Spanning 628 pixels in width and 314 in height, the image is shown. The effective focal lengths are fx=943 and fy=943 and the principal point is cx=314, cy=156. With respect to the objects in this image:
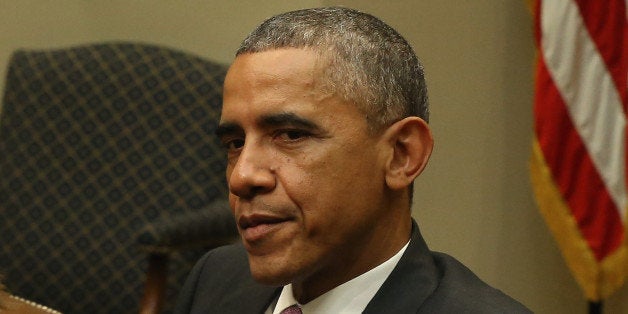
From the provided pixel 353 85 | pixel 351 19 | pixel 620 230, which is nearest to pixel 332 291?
pixel 353 85

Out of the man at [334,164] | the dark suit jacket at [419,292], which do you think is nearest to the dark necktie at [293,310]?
Result: the man at [334,164]


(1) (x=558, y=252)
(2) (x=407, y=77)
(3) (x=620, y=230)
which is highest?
(2) (x=407, y=77)

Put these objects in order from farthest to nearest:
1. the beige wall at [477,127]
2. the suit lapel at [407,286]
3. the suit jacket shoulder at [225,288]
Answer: the beige wall at [477,127] < the suit jacket shoulder at [225,288] < the suit lapel at [407,286]

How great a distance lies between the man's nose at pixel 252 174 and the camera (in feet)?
5.23

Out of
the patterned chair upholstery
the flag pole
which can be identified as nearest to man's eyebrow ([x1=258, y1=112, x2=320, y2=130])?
the patterned chair upholstery

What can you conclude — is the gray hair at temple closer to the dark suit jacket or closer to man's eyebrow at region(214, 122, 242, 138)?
man's eyebrow at region(214, 122, 242, 138)

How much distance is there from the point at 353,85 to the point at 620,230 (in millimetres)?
1699

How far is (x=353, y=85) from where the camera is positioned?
1.64 m

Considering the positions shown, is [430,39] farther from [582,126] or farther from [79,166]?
[79,166]

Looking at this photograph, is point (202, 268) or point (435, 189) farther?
point (435, 189)

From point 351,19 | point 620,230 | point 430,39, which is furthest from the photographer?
point 430,39

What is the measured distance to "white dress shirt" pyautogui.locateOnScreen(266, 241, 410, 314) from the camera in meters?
1.73

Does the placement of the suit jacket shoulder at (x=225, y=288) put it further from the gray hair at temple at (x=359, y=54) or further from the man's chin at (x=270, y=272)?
the gray hair at temple at (x=359, y=54)

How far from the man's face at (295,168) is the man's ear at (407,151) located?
0.14ft
